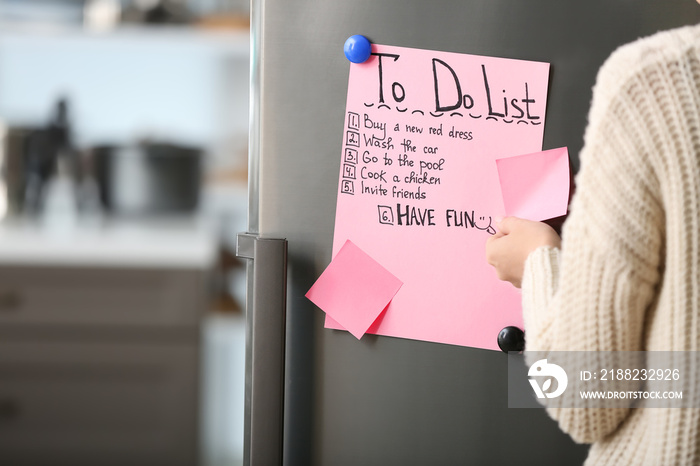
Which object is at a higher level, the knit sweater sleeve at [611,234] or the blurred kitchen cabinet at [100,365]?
the knit sweater sleeve at [611,234]

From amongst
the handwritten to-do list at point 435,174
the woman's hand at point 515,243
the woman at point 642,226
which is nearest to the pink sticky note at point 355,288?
the handwritten to-do list at point 435,174

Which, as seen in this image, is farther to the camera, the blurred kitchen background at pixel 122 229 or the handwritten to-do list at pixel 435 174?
the blurred kitchen background at pixel 122 229

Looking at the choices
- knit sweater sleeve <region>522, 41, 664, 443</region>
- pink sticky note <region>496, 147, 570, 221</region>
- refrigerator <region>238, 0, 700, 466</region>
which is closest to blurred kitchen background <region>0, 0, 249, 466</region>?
refrigerator <region>238, 0, 700, 466</region>

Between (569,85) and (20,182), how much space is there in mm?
1799

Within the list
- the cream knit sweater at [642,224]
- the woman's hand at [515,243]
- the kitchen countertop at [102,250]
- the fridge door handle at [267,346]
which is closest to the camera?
the cream knit sweater at [642,224]

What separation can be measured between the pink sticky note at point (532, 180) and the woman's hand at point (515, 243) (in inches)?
1.9

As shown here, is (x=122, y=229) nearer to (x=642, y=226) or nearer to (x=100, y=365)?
(x=100, y=365)

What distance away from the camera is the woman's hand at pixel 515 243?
707mm

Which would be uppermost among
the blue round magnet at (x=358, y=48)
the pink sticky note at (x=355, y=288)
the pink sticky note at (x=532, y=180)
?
the blue round magnet at (x=358, y=48)

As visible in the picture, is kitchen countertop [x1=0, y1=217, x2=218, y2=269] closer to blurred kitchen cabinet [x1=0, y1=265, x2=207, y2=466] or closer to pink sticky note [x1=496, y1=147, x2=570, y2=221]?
blurred kitchen cabinet [x1=0, y1=265, x2=207, y2=466]

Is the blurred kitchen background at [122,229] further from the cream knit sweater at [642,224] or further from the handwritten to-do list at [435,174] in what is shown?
the cream knit sweater at [642,224]

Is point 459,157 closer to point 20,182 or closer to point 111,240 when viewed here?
point 111,240

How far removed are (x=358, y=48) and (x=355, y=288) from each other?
0.94ft

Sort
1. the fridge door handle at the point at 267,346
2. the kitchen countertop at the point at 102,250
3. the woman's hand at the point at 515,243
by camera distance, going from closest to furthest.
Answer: the woman's hand at the point at 515,243 → the fridge door handle at the point at 267,346 → the kitchen countertop at the point at 102,250
